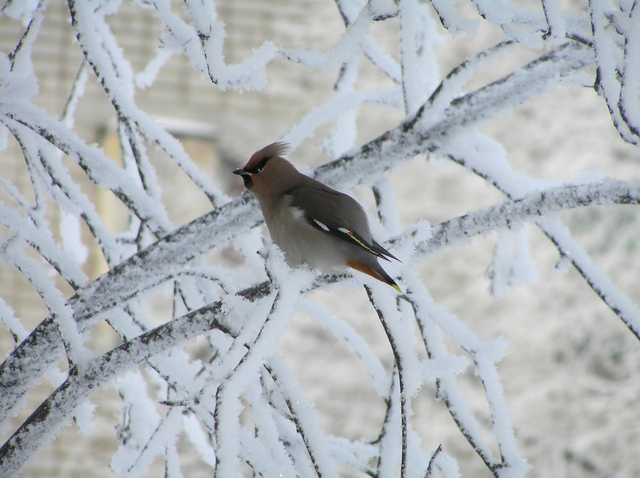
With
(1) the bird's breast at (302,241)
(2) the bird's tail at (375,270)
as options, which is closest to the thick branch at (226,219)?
(2) the bird's tail at (375,270)

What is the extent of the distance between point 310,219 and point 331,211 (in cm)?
7

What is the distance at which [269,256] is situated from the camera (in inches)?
42.7

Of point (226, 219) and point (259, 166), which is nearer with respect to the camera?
point (226, 219)

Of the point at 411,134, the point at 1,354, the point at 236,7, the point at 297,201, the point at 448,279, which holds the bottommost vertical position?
the point at 411,134

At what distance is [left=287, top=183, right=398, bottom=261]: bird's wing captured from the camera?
5.28ft

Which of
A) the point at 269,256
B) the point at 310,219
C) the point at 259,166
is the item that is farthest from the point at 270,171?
the point at 269,256

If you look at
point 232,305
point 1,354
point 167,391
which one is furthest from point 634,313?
point 1,354

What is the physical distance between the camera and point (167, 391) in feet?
5.44

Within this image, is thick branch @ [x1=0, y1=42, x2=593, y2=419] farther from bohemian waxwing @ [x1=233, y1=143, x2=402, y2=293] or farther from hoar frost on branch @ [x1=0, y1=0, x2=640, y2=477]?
bohemian waxwing @ [x1=233, y1=143, x2=402, y2=293]

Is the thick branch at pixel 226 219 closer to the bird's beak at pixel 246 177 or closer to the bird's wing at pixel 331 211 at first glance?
the bird's wing at pixel 331 211

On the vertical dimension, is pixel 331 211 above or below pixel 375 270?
above

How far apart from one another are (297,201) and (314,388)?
376 centimetres

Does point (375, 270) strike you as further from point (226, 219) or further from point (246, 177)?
point (246, 177)

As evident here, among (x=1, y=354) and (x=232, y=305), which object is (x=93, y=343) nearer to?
(x=1, y=354)
